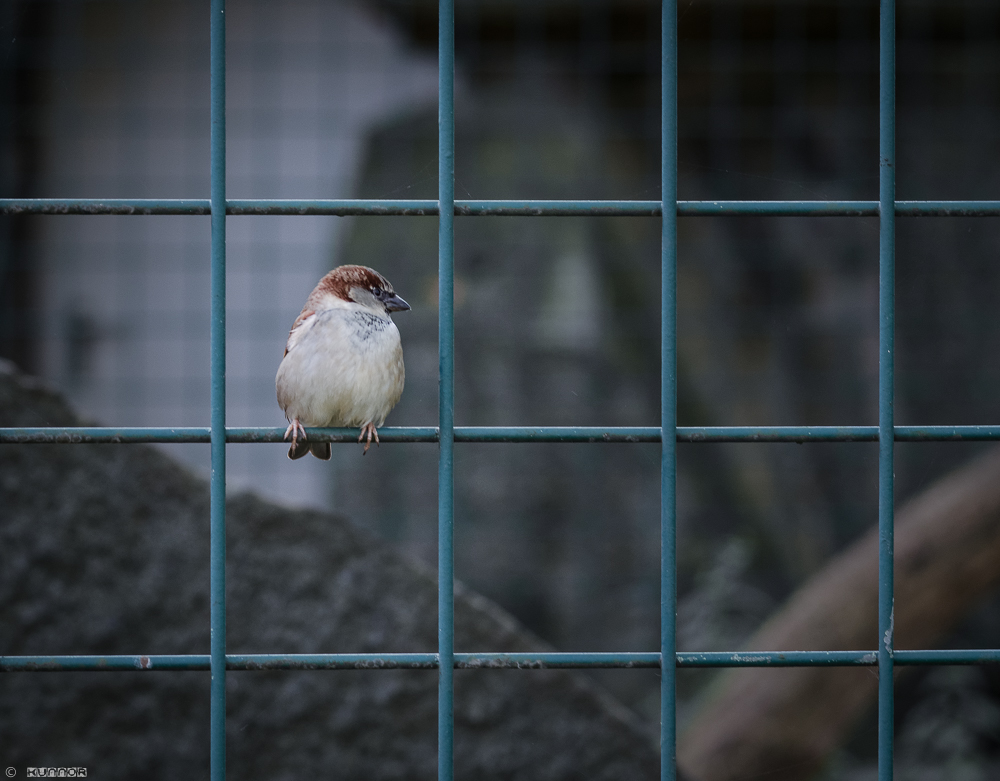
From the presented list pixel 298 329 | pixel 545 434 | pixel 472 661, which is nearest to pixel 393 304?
pixel 298 329

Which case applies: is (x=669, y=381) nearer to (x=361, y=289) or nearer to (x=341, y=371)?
(x=341, y=371)

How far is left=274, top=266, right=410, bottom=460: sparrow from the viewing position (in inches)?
66.6

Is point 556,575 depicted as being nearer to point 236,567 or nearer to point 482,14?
point 236,567

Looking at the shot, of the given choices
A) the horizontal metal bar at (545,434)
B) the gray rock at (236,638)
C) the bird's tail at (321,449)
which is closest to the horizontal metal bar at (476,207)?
the horizontal metal bar at (545,434)

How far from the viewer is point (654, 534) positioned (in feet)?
11.9

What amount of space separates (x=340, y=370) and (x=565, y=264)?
215 centimetres

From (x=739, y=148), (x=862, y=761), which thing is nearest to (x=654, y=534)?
(x=862, y=761)

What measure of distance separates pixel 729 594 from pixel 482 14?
2.42 m

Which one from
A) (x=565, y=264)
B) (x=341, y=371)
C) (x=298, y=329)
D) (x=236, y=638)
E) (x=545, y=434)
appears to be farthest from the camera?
(x=565, y=264)

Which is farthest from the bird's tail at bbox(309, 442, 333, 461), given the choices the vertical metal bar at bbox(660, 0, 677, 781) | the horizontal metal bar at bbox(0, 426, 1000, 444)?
the vertical metal bar at bbox(660, 0, 677, 781)

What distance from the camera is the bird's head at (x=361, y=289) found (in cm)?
187

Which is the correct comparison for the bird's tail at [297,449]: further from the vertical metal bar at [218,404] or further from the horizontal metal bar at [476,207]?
the horizontal metal bar at [476,207]

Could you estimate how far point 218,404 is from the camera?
136 cm

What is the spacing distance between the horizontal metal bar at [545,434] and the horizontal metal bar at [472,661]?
310 millimetres
